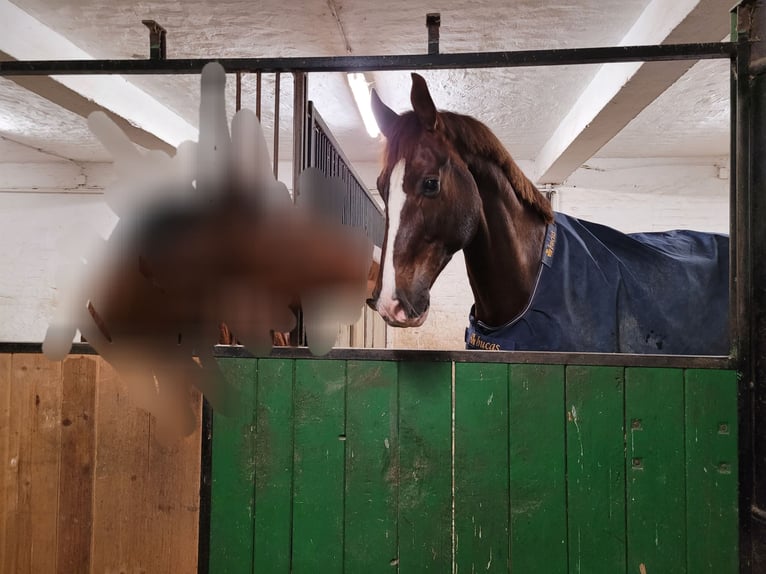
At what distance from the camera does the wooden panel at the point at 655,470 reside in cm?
105

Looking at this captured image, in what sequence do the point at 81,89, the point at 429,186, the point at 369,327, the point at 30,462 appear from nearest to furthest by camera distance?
1. the point at 429,186
2. the point at 30,462
3. the point at 81,89
4. the point at 369,327

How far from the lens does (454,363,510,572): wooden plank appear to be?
1094 mm

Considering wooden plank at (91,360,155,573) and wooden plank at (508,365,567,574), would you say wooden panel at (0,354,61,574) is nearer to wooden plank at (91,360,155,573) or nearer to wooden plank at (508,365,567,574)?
wooden plank at (91,360,155,573)

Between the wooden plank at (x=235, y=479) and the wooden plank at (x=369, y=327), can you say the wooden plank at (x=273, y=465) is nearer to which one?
the wooden plank at (x=235, y=479)

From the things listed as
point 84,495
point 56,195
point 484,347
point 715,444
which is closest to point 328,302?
point 484,347

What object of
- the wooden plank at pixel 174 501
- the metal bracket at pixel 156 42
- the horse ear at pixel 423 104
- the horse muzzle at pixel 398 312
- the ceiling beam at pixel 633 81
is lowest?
the wooden plank at pixel 174 501

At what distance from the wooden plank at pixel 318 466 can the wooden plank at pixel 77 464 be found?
559 millimetres

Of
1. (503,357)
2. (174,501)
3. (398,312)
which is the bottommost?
(174,501)

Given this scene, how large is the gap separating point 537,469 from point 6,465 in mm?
1394

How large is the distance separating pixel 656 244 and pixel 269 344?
1293 millimetres

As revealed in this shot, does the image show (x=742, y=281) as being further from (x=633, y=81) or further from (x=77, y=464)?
(x=77, y=464)

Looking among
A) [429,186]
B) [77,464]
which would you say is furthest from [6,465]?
[429,186]

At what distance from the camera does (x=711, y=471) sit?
1.04 m

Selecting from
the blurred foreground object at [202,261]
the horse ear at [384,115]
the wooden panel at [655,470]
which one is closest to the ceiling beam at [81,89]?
the blurred foreground object at [202,261]
